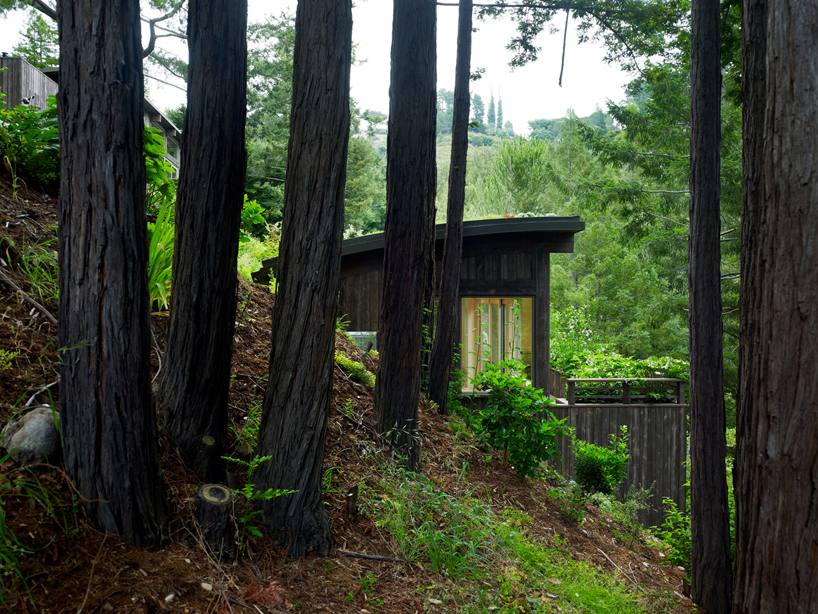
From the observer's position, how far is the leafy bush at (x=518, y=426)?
18.6ft

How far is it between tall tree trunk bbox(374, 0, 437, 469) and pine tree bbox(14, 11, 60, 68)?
26270mm

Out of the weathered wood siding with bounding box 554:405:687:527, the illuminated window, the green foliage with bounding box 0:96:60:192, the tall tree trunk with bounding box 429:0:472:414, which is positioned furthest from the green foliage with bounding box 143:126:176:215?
the weathered wood siding with bounding box 554:405:687:527

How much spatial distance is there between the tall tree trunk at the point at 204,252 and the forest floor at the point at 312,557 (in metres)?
0.20

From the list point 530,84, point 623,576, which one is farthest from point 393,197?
point 530,84

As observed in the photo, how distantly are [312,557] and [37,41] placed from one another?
3253 cm

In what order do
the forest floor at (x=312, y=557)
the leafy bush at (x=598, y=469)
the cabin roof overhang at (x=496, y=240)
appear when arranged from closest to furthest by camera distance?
the forest floor at (x=312, y=557) < the leafy bush at (x=598, y=469) < the cabin roof overhang at (x=496, y=240)

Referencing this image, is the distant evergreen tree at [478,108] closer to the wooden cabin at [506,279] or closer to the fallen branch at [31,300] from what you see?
the wooden cabin at [506,279]

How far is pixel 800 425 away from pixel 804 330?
15.8 inches

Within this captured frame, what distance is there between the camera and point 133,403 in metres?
2.21

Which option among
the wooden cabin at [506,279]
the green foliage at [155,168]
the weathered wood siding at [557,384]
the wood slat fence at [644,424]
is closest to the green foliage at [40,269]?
the green foliage at [155,168]

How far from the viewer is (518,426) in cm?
580

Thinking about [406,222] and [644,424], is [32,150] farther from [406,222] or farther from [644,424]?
[644,424]

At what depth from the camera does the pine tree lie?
963 inches

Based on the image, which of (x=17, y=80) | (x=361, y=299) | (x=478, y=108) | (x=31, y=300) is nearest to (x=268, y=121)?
(x=17, y=80)
